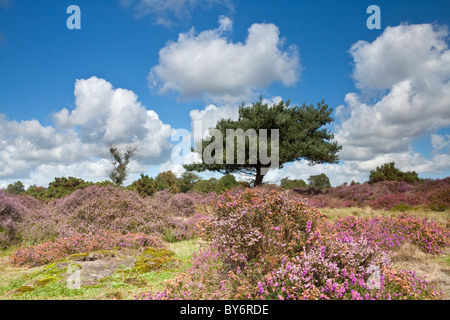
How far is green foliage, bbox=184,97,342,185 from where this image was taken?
2522 cm

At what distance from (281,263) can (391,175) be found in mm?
29163

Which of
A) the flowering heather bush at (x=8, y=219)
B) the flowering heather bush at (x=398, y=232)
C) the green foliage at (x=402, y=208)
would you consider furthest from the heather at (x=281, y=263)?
the green foliage at (x=402, y=208)

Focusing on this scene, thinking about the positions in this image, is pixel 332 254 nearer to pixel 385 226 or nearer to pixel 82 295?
pixel 82 295

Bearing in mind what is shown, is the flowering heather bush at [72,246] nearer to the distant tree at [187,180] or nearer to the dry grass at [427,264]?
the dry grass at [427,264]

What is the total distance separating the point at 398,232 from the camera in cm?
841

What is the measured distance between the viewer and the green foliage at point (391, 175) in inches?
1121

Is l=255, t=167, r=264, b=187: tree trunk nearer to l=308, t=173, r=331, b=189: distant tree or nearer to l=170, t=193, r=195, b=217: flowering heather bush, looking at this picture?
l=170, t=193, r=195, b=217: flowering heather bush

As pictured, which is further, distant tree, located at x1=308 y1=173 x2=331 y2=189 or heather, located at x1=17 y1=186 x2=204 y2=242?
distant tree, located at x1=308 y1=173 x2=331 y2=189

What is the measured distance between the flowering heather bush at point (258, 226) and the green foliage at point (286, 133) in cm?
1811

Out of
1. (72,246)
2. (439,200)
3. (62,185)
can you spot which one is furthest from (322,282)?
(62,185)

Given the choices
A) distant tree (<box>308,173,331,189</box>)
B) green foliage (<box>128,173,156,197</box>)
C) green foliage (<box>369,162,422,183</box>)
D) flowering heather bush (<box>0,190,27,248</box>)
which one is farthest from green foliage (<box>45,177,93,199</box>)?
distant tree (<box>308,173,331,189</box>)

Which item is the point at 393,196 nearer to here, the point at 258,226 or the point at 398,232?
the point at 398,232

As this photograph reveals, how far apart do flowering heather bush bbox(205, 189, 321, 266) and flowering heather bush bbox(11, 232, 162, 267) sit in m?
3.79
